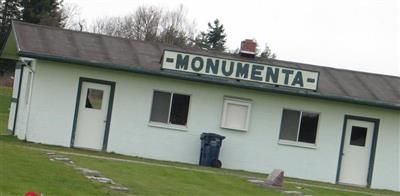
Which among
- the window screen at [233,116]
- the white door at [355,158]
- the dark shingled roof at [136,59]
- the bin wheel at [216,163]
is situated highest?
the dark shingled roof at [136,59]

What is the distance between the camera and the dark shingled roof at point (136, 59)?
21.3m

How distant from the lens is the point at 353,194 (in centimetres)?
1828

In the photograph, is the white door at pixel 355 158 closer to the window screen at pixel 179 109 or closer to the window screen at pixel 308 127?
the window screen at pixel 308 127

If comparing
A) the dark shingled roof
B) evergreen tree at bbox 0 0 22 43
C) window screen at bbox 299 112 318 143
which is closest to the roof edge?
the dark shingled roof

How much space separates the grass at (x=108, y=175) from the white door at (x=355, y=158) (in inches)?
157

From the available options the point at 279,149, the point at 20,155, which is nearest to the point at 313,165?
the point at 279,149

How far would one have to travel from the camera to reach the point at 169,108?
72.8ft

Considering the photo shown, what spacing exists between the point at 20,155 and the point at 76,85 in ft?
18.7

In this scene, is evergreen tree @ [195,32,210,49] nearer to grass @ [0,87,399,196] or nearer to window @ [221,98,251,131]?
window @ [221,98,251,131]

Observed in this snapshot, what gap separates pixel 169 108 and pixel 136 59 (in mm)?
1975

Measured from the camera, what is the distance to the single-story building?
70.5 ft

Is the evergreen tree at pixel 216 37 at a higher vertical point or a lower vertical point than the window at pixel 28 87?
higher

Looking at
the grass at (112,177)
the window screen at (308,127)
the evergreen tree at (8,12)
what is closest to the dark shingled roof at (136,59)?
the window screen at (308,127)

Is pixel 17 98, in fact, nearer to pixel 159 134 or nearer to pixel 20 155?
pixel 159 134
